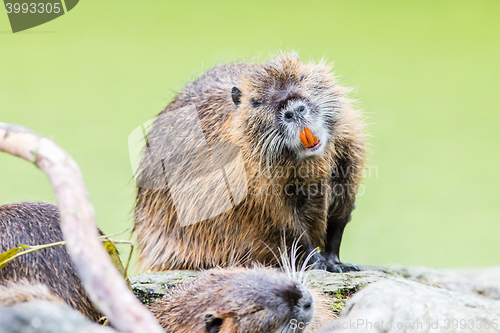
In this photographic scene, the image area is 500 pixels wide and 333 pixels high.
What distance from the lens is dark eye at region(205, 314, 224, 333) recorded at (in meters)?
1.69

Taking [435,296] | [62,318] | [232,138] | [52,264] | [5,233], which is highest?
[232,138]

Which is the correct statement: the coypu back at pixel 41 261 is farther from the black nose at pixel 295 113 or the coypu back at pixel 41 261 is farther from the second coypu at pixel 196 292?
the black nose at pixel 295 113

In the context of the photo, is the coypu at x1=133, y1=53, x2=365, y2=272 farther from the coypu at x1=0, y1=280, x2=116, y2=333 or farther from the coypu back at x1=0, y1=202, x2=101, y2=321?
the coypu at x1=0, y1=280, x2=116, y2=333

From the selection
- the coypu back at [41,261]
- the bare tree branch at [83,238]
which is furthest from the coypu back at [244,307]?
the bare tree branch at [83,238]

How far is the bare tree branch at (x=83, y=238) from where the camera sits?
1006 mm

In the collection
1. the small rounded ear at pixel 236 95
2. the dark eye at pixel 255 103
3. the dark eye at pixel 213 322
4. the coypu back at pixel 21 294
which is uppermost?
the small rounded ear at pixel 236 95

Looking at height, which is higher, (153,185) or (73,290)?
(153,185)

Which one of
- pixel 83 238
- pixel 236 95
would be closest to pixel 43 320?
pixel 83 238

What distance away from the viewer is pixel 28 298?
137cm

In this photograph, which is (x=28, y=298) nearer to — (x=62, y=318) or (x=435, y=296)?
(x=62, y=318)

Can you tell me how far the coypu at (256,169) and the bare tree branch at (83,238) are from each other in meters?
1.13

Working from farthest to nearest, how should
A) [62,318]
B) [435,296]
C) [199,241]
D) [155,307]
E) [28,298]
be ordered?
[199,241] < [155,307] < [435,296] < [28,298] < [62,318]

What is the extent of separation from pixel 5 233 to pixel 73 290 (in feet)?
1.00

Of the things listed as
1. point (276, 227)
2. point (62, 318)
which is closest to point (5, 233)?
point (62, 318)
